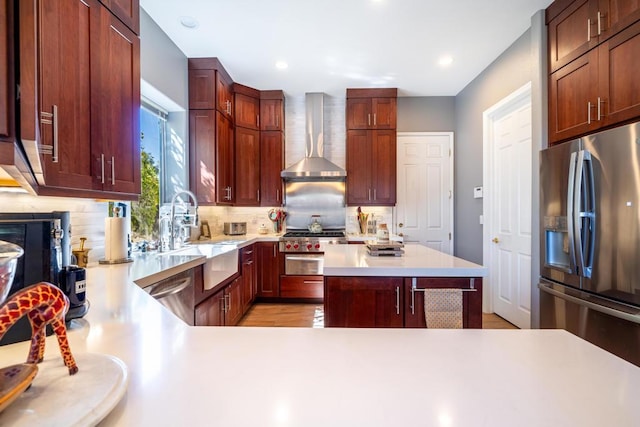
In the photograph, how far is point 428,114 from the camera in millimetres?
4414

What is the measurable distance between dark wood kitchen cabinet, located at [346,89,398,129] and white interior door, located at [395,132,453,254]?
0.40 m

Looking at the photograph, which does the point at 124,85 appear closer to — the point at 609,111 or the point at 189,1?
the point at 189,1

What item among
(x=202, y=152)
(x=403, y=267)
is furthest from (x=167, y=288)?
(x=202, y=152)

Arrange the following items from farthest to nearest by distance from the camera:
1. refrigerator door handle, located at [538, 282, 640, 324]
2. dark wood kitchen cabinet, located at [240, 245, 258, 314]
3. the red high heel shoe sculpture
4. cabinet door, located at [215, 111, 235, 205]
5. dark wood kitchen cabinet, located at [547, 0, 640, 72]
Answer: cabinet door, located at [215, 111, 235, 205] → dark wood kitchen cabinet, located at [240, 245, 258, 314] → dark wood kitchen cabinet, located at [547, 0, 640, 72] → refrigerator door handle, located at [538, 282, 640, 324] → the red high heel shoe sculpture

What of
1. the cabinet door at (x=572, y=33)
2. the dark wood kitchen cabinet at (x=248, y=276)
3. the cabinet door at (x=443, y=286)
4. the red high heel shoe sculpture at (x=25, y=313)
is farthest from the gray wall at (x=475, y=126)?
the red high heel shoe sculpture at (x=25, y=313)

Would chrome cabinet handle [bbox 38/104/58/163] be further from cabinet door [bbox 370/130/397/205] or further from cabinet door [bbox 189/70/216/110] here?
cabinet door [bbox 370/130/397/205]

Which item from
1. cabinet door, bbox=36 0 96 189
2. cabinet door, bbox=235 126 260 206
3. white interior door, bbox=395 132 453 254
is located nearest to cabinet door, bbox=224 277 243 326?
cabinet door, bbox=235 126 260 206

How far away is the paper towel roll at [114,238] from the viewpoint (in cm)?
194

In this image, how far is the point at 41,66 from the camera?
110 cm

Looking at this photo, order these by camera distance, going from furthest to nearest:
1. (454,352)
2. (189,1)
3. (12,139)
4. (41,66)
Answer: (189,1), (41,66), (12,139), (454,352)

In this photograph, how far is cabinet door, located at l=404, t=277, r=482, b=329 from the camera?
1.72 metres

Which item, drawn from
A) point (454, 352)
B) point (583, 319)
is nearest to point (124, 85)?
point (454, 352)

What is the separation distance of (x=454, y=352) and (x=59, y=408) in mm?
777

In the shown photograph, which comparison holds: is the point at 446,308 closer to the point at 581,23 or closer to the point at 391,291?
the point at 391,291
